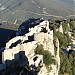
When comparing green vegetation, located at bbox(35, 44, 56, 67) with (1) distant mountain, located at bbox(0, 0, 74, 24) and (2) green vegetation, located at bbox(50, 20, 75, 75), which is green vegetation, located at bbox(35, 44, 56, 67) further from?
(1) distant mountain, located at bbox(0, 0, 74, 24)

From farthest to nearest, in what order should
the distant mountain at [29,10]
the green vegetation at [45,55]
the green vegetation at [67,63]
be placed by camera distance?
1. the distant mountain at [29,10]
2. the green vegetation at [67,63]
3. the green vegetation at [45,55]

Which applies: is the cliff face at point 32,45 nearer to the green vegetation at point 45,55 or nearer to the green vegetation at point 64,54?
the green vegetation at point 45,55

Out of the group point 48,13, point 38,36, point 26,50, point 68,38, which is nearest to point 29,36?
point 38,36

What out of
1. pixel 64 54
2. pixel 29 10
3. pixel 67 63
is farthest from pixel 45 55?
pixel 29 10

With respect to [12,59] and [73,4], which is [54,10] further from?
[12,59]

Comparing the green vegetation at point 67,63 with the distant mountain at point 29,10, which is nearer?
the green vegetation at point 67,63

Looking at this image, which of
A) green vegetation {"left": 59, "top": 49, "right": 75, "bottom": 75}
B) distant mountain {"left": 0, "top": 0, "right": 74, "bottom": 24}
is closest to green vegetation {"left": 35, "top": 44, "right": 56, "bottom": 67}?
green vegetation {"left": 59, "top": 49, "right": 75, "bottom": 75}

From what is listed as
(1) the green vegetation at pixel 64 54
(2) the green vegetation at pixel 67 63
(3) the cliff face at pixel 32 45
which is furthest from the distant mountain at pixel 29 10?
(3) the cliff face at pixel 32 45
